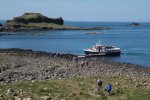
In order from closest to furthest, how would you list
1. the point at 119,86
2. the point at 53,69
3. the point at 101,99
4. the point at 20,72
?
the point at 101,99, the point at 119,86, the point at 20,72, the point at 53,69

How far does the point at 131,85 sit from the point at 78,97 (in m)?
6.85

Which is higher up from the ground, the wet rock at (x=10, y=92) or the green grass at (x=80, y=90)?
the wet rock at (x=10, y=92)

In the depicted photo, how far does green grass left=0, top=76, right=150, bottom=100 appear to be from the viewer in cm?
2973

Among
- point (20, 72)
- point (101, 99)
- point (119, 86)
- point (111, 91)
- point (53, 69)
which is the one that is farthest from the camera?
point (53, 69)

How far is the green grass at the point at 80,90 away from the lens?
29734 mm

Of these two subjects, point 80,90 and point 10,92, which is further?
point 80,90

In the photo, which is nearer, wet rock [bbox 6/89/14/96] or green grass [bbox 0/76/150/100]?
green grass [bbox 0/76/150/100]

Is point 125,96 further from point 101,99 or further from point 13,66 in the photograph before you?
point 13,66

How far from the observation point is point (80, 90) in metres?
33.0

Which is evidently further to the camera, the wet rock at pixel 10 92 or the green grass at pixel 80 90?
the wet rock at pixel 10 92

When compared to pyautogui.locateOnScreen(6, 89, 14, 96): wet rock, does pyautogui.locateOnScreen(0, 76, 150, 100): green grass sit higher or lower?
lower

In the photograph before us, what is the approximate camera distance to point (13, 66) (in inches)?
2333

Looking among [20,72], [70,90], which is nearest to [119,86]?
[70,90]

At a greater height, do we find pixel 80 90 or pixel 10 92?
pixel 10 92
